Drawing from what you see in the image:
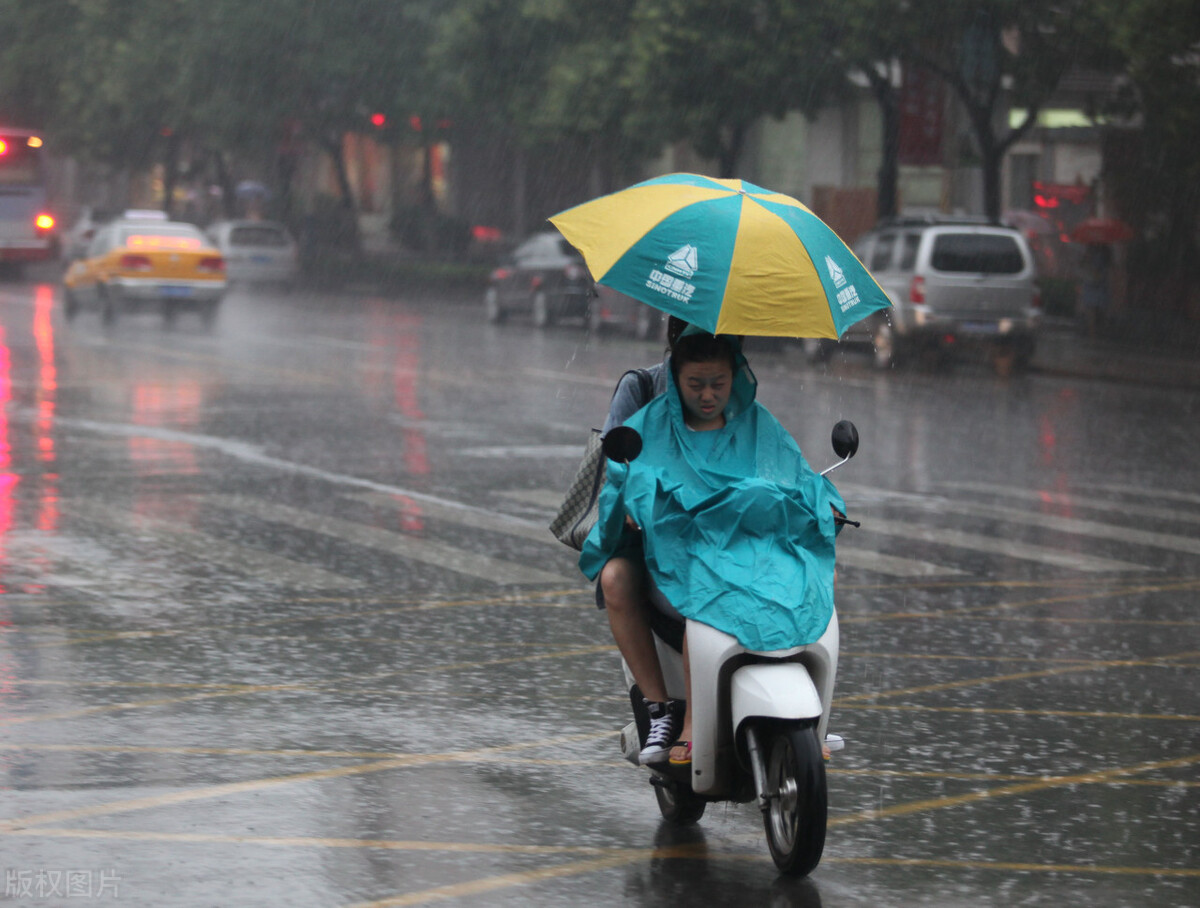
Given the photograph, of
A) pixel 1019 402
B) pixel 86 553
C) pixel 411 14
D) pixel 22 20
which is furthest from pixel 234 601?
pixel 22 20

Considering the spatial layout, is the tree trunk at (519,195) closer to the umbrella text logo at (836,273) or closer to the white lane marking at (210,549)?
the white lane marking at (210,549)

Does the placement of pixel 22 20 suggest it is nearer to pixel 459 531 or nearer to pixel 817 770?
pixel 459 531

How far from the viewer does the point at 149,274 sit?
95.2 feet

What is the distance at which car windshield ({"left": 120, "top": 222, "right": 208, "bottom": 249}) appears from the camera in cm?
2931

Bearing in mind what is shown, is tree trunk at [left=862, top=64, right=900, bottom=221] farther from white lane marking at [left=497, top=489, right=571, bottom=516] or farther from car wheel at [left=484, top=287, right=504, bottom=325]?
white lane marking at [left=497, top=489, right=571, bottom=516]

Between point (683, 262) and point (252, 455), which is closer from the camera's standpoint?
point (683, 262)

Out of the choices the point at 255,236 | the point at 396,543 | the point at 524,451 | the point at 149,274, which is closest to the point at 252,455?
the point at 524,451

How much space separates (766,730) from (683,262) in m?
1.26

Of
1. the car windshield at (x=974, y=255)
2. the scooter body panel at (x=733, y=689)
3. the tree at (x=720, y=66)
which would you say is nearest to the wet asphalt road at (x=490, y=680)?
the scooter body panel at (x=733, y=689)

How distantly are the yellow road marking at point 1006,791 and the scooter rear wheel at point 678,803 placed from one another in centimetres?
40

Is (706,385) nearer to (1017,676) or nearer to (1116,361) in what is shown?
(1017,676)

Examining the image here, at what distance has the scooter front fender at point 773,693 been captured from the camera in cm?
459

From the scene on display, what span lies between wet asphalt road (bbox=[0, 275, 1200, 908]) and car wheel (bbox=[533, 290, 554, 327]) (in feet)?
53.0

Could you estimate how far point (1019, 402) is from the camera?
19.3 meters
